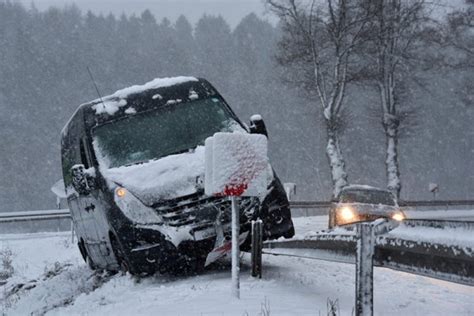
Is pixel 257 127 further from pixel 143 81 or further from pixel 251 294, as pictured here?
pixel 143 81

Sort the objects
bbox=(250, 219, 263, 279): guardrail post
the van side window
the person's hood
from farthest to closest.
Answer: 1. the van side window
2. the person's hood
3. bbox=(250, 219, 263, 279): guardrail post

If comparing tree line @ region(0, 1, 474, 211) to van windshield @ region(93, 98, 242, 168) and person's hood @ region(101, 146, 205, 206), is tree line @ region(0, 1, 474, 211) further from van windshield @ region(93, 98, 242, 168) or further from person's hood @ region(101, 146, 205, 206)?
person's hood @ region(101, 146, 205, 206)

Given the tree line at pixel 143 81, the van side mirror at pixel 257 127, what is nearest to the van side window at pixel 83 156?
the van side mirror at pixel 257 127

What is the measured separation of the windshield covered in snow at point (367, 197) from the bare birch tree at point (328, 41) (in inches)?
423

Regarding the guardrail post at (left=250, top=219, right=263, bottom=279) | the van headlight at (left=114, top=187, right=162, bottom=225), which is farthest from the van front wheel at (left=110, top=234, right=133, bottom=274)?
the guardrail post at (left=250, top=219, right=263, bottom=279)

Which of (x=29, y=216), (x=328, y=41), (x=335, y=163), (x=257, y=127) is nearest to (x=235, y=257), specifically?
(x=257, y=127)

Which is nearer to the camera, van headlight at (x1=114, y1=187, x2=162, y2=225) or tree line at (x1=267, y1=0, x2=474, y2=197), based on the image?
van headlight at (x1=114, y1=187, x2=162, y2=225)

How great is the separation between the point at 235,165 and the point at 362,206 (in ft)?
32.4

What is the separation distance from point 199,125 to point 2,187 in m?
65.1

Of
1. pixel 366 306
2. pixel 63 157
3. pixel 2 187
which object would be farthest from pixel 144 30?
pixel 366 306

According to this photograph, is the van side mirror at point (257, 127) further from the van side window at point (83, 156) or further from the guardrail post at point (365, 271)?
the guardrail post at point (365, 271)

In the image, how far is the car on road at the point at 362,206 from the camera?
50.9ft

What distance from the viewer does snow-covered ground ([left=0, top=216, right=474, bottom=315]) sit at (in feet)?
20.2

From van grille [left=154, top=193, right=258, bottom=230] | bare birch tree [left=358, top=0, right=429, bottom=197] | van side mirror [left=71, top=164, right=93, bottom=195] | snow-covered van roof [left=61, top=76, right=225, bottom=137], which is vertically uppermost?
bare birch tree [left=358, top=0, right=429, bottom=197]
